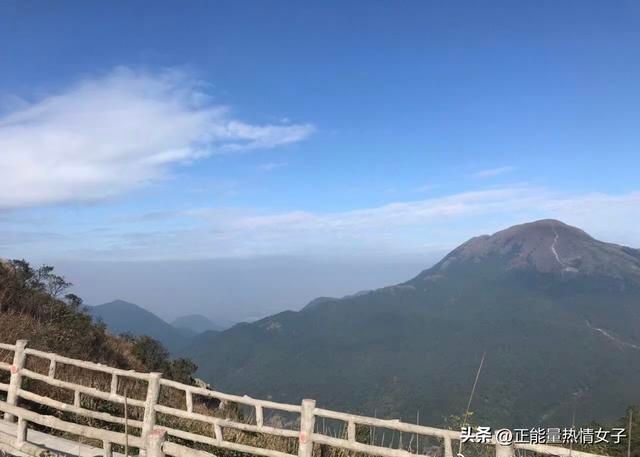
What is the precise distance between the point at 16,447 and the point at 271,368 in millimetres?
191308

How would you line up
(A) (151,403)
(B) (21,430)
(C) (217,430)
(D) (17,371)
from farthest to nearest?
(D) (17,371) → (A) (151,403) → (C) (217,430) → (B) (21,430)

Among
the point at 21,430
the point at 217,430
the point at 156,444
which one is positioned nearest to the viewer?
the point at 156,444

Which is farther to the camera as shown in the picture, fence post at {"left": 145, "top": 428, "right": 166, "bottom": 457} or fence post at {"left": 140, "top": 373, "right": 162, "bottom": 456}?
fence post at {"left": 140, "top": 373, "right": 162, "bottom": 456}

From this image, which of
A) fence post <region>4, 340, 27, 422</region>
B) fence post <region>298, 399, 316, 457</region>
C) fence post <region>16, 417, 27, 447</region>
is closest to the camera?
fence post <region>298, 399, 316, 457</region>

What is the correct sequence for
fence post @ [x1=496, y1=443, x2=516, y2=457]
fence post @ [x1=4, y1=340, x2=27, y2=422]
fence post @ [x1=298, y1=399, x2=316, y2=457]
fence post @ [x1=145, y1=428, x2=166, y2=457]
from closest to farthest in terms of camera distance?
1. fence post @ [x1=145, y1=428, x2=166, y2=457]
2. fence post @ [x1=496, y1=443, x2=516, y2=457]
3. fence post @ [x1=298, y1=399, x2=316, y2=457]
4. fence post @ [x1=4, y1=340, x2=27, y2=422]

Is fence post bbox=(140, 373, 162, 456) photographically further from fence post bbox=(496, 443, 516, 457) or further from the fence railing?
fence post bbox=(496, 443, 516, 457)

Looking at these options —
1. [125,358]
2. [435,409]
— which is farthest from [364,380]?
[125,358]

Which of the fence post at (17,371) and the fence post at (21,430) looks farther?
the fence post at (17,371)

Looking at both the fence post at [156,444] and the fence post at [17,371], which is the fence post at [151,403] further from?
the fence post at [156,444]

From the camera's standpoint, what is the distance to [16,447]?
6.54 metres

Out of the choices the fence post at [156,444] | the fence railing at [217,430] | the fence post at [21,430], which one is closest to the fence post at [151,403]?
the fence railing at [217,430]

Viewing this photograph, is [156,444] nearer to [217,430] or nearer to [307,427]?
[307,427]

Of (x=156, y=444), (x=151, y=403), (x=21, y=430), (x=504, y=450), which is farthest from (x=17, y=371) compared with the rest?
(x=504, y=450)

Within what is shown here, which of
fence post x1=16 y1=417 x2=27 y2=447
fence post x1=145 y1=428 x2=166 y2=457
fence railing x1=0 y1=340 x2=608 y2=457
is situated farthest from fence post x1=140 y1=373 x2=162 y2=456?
fence post x1=145 y1=428 x2=166 y2=457
